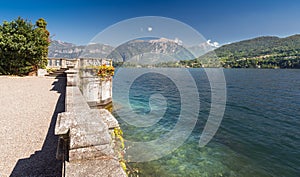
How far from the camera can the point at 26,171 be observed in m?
3.81

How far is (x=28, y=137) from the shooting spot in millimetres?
5277

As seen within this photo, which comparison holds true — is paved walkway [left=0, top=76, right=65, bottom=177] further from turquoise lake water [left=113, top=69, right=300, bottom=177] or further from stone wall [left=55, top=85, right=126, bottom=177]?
turquoise lake water [left=113, top=69, right=300, bottom=177]

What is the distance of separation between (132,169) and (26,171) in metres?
4.30

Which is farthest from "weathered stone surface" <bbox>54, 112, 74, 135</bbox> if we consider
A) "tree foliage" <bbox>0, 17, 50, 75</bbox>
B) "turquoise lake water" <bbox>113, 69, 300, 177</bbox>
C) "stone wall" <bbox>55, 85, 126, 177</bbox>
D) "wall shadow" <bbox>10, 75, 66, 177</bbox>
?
"tree foliage" <bbox>0, 17, 50, 75</bbox>

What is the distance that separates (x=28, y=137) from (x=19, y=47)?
16.4m

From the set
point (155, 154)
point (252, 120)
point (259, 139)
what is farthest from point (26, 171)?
point (252, 120)

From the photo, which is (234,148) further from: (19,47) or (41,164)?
(19,47)

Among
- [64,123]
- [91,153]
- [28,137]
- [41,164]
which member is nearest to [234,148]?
[41,164]

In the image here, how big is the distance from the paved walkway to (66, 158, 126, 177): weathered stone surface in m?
2.37

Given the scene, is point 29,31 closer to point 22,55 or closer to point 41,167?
point 22,55

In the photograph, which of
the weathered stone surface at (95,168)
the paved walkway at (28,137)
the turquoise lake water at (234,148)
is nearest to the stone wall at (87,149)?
the weathered stone surface at (95,168)

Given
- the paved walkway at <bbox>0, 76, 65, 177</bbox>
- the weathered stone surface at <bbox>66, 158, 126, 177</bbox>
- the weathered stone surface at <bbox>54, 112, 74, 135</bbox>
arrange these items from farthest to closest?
the paved walkway at <bbox>0, 76, 65, 177</bbox>
the weathered stone surface at <bbox>54, 112, 74, 135</bbox>
the weathered stone surface at <bbox>66, 158, 126, 177</bbox>

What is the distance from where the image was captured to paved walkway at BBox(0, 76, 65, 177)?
3920mm

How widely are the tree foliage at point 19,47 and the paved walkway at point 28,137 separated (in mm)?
10647
